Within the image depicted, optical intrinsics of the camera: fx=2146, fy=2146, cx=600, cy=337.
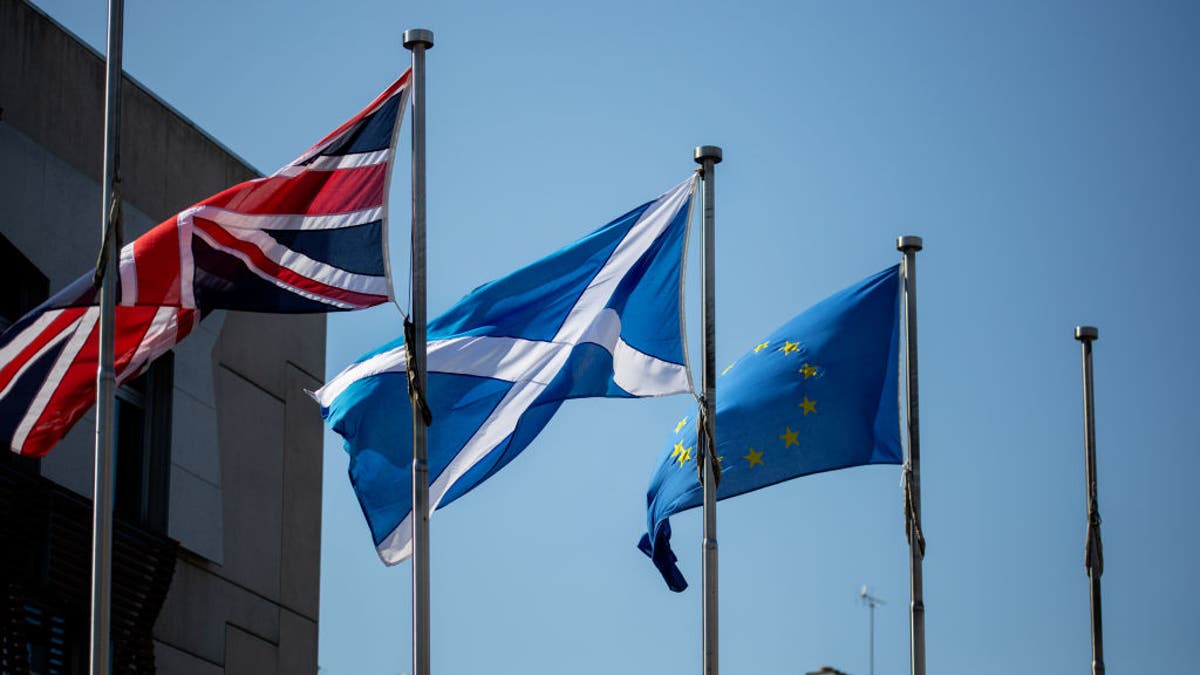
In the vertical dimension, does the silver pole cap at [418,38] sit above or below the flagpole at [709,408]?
above

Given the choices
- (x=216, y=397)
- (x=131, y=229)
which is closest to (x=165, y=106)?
(x=131, y=229)

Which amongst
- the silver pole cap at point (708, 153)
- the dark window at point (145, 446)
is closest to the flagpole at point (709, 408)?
the silver pole cap at point (708, 153)

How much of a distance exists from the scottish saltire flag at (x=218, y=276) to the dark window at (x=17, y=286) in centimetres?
320

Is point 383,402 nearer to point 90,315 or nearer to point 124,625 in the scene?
point 90,315

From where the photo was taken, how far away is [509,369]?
59.6 feet

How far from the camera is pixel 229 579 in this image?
21891 millimetres

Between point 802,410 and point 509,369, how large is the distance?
278 centimetres

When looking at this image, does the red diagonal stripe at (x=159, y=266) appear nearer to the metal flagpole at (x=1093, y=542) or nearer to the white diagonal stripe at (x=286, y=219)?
the white diagonal stripe at (x=286, y=219)

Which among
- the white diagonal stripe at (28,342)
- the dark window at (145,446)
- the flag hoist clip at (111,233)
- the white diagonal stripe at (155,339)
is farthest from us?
the dark window at (145,446)

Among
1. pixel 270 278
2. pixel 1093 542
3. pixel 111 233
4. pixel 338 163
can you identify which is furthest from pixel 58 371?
pixel 1093 542

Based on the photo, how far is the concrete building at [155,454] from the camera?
763 inches

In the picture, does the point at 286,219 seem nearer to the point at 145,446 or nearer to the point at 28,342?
the point at 28,342

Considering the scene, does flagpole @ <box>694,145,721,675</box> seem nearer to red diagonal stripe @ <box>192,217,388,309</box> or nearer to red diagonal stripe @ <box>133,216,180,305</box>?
red diagonal stripe @ <box>192,217,388,309</box>

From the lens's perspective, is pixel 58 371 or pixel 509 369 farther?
pixel 509 369
